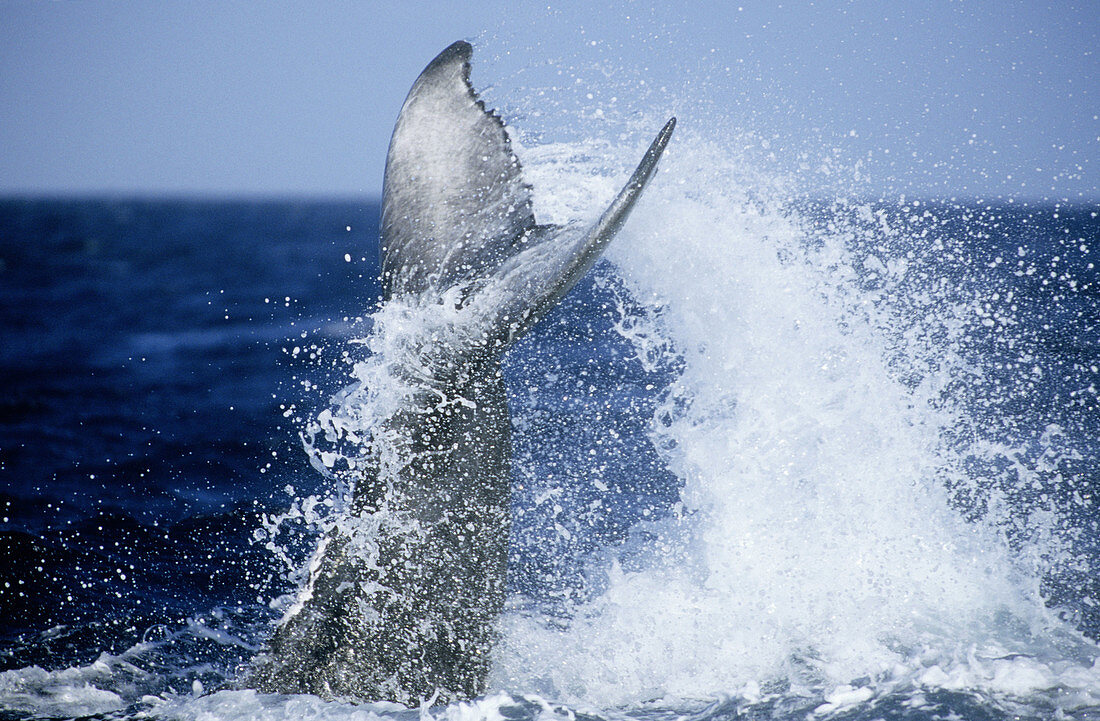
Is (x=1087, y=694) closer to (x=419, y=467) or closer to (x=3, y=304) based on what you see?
(x=419, y=467)

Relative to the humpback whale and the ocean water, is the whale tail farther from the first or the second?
the ocean water

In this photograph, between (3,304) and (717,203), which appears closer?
(717,203)

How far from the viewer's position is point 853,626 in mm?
3689

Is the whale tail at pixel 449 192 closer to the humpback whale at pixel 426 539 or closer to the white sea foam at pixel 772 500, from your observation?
the humpback whale at pixel 426 539

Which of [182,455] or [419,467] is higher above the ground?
[419,467]

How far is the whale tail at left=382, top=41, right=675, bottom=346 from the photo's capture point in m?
3.29

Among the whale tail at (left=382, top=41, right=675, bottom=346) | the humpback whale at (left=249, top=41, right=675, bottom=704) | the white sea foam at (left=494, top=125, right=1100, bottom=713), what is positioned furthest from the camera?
the white sea foam at (left=494, top=125, right=1100, bottom=713)

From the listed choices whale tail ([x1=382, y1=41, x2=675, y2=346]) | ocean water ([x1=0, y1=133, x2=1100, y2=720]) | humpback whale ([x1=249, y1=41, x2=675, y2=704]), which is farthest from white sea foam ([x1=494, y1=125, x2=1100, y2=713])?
humpback whale ([x1=249, y1=41, x2=675, y2=704])

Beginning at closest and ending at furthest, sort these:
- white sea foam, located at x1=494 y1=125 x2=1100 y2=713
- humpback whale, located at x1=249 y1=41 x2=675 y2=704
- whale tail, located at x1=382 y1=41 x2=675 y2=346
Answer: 1. humpback whale, located at x1=249 y1=41 x2=675 y2=704
2. whale tail, located at x1=382 y1=41 x2=675 y2=346
3. white sea foam, located at x1=494 y1=125 x2=1100 y2=713

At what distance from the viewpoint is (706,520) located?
14.5 ft

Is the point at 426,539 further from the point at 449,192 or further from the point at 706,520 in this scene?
the point at 706,520

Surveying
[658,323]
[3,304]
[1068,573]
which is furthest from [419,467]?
[3,304]

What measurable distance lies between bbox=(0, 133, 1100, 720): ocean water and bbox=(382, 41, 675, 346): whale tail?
0.49 ft

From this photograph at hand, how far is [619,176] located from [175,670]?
304 centimetres
